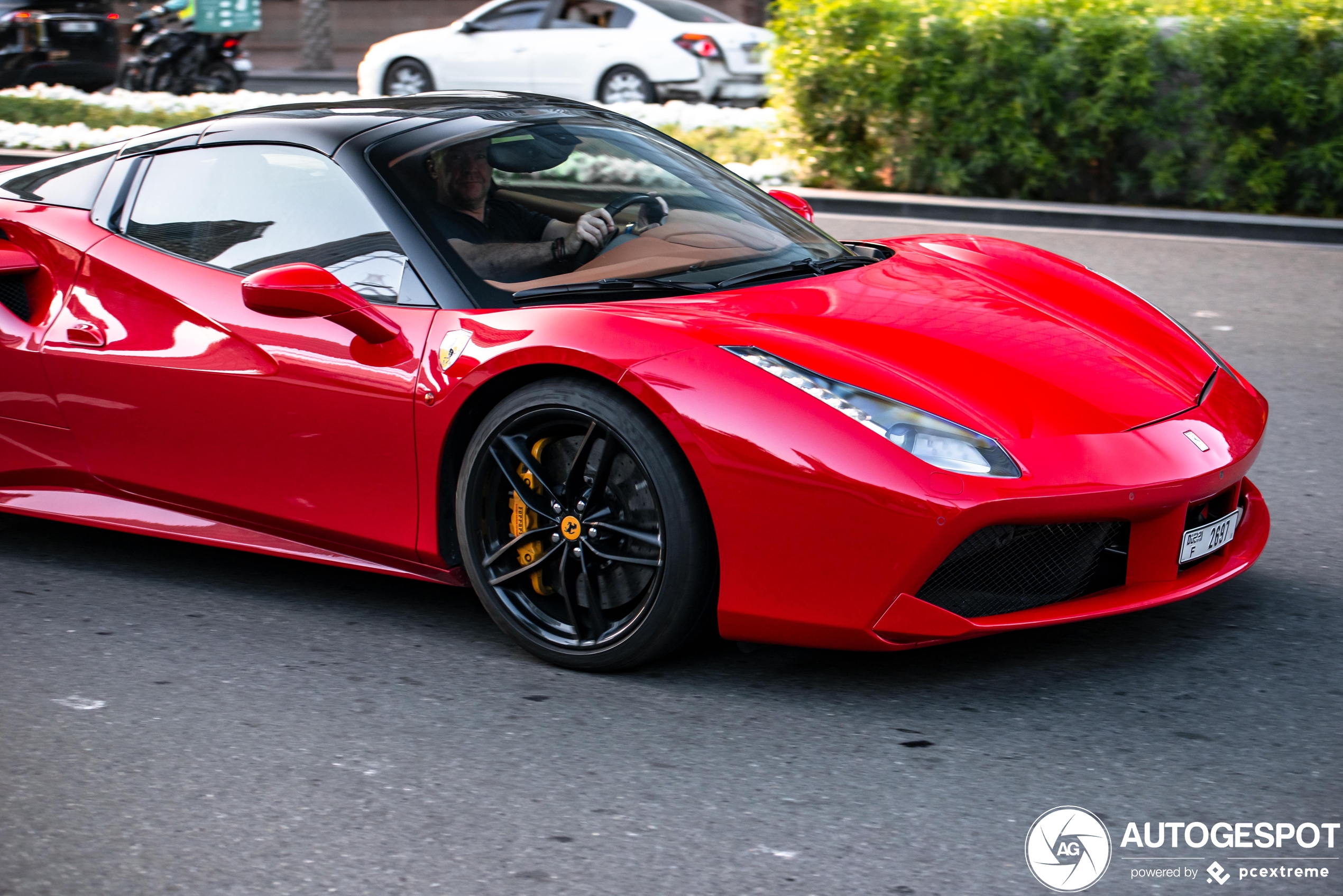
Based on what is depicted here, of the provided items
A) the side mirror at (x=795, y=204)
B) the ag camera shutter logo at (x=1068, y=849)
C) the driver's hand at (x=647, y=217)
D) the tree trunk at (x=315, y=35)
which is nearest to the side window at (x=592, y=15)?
the side mirror at (x=795, y=204)

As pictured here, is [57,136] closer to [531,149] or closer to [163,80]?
[163,80]

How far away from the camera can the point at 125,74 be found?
19.5 metres

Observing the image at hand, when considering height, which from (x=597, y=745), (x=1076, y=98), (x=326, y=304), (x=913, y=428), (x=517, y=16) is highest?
(x=517, y=16)

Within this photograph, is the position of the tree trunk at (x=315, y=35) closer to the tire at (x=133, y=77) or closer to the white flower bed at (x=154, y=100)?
the tire at (x=133, y=77)

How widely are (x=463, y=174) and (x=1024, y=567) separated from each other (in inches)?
69.6

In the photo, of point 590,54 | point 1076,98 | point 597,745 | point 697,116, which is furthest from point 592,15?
point 597,745

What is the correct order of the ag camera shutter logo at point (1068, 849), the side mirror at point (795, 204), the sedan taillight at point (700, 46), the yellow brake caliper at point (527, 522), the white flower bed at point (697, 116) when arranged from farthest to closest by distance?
the sedan taillight at point (700, 46) → the white flower bed at point (697, 116) → the side mirror at point (795, 204) → the yellow brake caliper at point (527, 522) → the ag camera shutter logo at point (1068, 849)

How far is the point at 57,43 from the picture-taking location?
1752cm

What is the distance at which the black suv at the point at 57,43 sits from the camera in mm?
17141

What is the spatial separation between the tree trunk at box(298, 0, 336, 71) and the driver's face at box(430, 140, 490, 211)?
2632cm

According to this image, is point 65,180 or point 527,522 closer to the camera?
point 527,522

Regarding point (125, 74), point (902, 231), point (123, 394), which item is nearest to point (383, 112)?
point (123, 394)

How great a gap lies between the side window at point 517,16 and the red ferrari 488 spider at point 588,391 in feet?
41.5

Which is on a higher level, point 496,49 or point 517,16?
point 517,16
